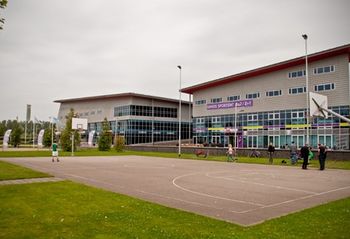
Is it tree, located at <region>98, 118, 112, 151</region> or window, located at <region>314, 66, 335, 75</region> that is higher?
window, located at <region>314, 66, 335, 75</region>

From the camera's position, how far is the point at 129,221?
7.96m

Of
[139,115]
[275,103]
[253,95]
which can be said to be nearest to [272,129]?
[275,103]

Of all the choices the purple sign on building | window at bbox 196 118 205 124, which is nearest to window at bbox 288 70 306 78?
the purple sign on building

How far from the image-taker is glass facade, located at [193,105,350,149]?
147ft

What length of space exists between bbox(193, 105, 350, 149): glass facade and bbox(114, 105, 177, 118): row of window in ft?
56.0

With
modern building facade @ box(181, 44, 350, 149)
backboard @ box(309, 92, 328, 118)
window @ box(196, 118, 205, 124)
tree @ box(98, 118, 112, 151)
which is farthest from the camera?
window @ box(196, 118, 205, 124)

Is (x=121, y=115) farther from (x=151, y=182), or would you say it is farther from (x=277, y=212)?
(x=277, y=212)

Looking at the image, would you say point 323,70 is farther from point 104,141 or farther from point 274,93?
point 104,141

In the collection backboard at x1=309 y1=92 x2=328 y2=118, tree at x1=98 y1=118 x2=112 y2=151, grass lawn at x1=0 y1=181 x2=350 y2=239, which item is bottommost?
grass lawn at x1=0 y1=181 x2=350 y2=239

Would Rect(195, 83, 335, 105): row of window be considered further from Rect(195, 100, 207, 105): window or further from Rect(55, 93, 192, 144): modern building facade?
Rect(55, 93, 192, 144): modern building facade

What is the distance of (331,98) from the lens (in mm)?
45375

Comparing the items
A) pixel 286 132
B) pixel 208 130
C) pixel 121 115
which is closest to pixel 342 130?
pixel 286 132

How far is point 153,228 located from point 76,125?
45832 millimetres

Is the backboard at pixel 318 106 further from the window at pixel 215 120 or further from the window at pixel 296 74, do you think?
the window at pixel 215 120
